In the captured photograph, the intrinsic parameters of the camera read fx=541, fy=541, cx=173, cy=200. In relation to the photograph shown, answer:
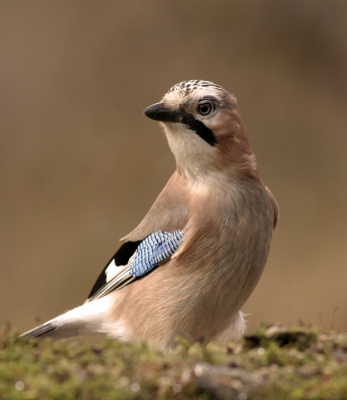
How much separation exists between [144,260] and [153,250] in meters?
0.12

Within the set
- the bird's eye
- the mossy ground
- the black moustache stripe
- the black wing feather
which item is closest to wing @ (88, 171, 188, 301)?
the black wing feather

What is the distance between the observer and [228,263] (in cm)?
337

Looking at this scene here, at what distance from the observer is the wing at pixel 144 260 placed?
3559 mm

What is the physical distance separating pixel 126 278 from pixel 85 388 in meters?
1.84

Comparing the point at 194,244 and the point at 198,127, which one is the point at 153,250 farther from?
the point at 198,127

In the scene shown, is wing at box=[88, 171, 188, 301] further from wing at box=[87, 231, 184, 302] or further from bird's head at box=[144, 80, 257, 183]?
bird's head at box=[144, 80, 257, 183]

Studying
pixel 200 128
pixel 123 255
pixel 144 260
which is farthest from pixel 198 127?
pixel 123 255

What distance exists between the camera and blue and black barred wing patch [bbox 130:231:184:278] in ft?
11.6

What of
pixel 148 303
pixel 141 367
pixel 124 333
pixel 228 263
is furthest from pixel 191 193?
pixel 141 367

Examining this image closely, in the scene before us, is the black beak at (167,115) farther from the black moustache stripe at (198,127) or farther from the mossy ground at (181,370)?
the mossy ground at (181,370)

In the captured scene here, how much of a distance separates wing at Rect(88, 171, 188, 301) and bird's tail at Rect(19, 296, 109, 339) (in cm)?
18

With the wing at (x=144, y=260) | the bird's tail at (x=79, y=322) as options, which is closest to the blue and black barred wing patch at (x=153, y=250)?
the wing at (x=144, y=260)

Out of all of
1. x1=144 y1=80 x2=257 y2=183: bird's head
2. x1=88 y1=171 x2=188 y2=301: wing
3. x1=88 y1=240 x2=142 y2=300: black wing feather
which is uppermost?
x1=144 y1=80 x2=257 y2=183: bird's head

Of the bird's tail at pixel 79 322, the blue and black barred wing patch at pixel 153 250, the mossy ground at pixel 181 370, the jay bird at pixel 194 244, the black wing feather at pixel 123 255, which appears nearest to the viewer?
the mossy ground at pixel 181 370
